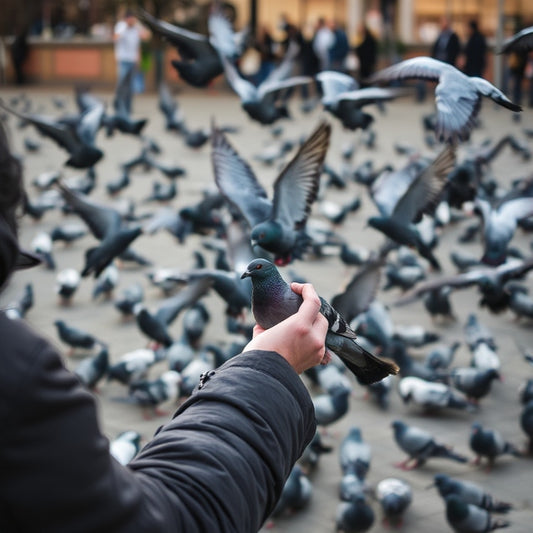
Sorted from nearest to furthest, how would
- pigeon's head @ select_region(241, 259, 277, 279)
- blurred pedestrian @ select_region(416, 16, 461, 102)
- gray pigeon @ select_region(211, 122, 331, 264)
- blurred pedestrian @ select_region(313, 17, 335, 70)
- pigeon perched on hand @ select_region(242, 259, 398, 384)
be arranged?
pigeon perched on hand @ select_region(242, 259, 398, 384) → pigeon's head @ select_region(241, 259, 277, 279) → gray pigeon @ select_region(211, 122, 331, 264) → blurred pedestrian @ select_region(416, 16, 461, 102) → blurred pedestrian @ select_region(313, 17, 335, 70)

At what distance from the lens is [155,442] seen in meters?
1.50

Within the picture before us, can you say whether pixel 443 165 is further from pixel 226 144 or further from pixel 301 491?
pixel 301 491

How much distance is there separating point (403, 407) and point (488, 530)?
185cm

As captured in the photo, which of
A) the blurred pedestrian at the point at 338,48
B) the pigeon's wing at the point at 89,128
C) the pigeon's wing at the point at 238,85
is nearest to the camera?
the pigeon's wing at the point at 238,85

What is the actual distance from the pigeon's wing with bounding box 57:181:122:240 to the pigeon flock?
11 millimetres

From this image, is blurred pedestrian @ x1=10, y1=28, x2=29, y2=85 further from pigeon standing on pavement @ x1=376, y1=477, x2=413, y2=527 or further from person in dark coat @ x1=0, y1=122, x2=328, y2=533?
person in dark coat @ x1=0, y1=122, x2=328, y2=533

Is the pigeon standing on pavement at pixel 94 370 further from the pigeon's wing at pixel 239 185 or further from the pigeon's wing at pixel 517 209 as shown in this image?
the pigeon's wing at pixel 517 209

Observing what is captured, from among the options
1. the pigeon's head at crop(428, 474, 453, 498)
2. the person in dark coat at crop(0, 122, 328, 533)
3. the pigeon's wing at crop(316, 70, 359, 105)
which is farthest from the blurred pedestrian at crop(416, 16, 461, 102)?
the person in dark coat at crop(0, 122, 328, 533)

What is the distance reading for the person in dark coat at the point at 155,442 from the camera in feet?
3.75

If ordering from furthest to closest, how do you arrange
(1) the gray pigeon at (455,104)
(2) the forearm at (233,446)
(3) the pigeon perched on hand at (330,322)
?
(1) the gray pigeon at (455,104) < (3) the pigeon perched on hand at (330,322) < (2) the forearm at (233,446)

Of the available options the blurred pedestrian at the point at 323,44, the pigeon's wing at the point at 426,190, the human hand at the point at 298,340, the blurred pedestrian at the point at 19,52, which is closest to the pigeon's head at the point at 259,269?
Result: the human hand at the point at 298,340

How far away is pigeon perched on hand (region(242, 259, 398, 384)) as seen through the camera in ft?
7.28

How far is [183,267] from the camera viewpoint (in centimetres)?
943

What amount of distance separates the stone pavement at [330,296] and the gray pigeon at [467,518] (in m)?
0.22
